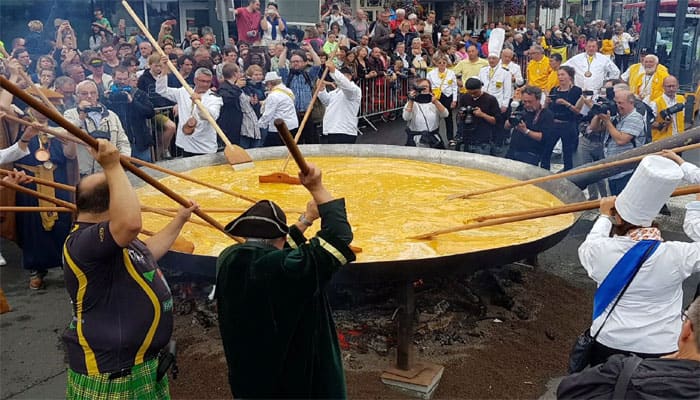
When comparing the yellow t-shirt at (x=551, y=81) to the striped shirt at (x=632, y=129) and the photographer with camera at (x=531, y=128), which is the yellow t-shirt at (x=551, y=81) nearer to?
the photographer with camera at (x=531, y=128)

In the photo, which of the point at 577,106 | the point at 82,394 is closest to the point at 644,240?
the point at 82,394

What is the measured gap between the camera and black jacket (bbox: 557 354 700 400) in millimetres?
2059

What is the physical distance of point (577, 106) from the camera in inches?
357

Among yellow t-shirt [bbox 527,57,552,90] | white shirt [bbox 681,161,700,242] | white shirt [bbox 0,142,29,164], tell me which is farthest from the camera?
yellow t-shirt [bbox 527,57,552,90]

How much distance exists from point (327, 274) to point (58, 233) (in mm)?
4746

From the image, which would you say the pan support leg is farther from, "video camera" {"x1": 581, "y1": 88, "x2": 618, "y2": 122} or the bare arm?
"video camera" {"x1": 581, "y1": 88, "x2": 618, "y2": 122}

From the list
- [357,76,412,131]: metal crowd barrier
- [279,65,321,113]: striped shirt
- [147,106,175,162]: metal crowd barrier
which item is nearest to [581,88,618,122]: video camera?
[279,65,321,113]: striped shirt

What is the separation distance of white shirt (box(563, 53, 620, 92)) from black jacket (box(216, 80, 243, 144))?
5.78 m

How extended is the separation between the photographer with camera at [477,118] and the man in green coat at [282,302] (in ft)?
21.6

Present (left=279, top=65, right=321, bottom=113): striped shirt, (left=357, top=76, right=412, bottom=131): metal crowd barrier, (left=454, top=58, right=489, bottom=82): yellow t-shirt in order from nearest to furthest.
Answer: (left=279, top=65, right=321, bottom=113): striped shirt < (left=454, top=58, right=489, bottom=82): yellow t-shirt < (left=357, top=76, right=412, bottom=131): metal crowd barrier

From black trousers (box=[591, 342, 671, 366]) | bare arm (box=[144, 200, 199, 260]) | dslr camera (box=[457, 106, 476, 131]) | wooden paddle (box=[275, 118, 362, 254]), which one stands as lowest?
black trousers (box=[591, 342, 671, 366])

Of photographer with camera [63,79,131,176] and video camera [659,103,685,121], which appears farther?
video camera [659,103,685,121]

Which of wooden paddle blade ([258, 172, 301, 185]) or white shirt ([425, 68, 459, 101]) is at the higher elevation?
white shirt ([425, 68, 459, 101])

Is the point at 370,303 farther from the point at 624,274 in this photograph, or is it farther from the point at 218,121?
the point at 218,121
